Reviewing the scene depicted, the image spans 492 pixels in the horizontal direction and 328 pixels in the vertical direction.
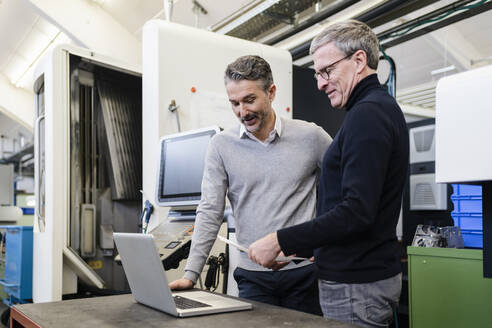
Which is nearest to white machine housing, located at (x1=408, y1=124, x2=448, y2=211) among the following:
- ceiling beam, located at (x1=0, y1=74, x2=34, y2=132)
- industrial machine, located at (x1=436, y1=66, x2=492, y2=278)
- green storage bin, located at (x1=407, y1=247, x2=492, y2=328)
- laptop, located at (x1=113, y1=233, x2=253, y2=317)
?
green storage bin, located at (x1=407, y1=247, x2=492, y2=328)

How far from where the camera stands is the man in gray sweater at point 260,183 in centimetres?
138

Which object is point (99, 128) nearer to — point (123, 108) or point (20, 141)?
point (123, 108)

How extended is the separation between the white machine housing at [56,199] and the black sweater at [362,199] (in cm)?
206

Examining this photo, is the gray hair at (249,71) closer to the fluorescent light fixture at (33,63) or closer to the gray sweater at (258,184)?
the gray sweater at (258,184)

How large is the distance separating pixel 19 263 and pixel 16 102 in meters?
5.70

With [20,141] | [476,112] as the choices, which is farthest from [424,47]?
[20,141]

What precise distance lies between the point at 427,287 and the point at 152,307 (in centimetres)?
167

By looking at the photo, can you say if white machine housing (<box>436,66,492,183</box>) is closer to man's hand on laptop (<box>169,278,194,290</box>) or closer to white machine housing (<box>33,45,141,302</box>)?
man's hand on laptop (<box>169,278,194,290</box>)

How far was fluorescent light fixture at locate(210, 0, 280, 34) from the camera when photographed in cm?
291

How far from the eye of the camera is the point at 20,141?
11641 millimetres

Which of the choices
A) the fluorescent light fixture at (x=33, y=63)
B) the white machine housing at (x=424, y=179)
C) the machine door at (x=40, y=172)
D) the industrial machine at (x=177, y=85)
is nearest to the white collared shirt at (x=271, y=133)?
the industrial machine at (x=177, y=85)

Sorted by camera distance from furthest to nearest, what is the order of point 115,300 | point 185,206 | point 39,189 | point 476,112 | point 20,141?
point 20,141 < point 39,189 < point 185,206 < point 115,300 < point 476,112

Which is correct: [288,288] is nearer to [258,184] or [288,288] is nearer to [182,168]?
[258,184]

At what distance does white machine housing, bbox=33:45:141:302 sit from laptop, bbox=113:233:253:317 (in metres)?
1.69
